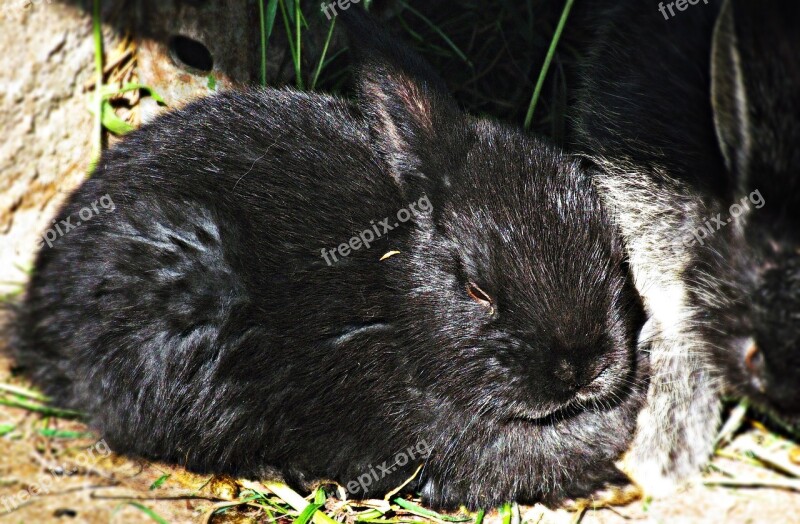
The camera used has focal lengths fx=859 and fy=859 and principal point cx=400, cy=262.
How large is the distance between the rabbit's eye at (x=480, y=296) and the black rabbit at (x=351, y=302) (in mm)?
10

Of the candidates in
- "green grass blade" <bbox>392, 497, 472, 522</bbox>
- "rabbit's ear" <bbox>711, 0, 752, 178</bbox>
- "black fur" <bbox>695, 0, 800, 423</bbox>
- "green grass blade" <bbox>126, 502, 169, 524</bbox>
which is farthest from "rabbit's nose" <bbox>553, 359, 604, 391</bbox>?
"green grass blade" <bbox>126, 502, 169, 524</bbox>

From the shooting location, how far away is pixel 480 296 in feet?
12.7

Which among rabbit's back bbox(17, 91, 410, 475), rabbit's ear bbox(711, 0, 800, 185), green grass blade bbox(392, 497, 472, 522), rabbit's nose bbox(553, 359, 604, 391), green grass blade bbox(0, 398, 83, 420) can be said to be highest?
rabbit's ear bbox(711, 0, 800, 185)

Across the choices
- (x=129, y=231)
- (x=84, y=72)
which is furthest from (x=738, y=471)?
(x=84, y=72)

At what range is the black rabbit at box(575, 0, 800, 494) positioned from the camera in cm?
333

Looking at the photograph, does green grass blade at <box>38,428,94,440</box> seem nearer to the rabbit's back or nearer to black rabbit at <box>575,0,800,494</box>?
the rabbit's back

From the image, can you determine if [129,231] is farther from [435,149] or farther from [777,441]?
[777,441]

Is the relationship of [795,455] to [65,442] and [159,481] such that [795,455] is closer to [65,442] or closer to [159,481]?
[159,481]

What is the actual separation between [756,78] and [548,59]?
5.09 ft

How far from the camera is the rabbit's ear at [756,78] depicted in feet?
10.5

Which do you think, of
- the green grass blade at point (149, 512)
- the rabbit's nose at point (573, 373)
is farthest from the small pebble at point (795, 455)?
the green grass blade at point (149, 512)

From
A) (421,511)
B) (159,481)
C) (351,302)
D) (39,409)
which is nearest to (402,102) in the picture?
(351,302)

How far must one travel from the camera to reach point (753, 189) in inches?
139

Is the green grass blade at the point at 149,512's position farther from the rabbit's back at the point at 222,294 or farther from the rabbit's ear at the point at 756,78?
the rabbit's ear at the point at 756,78
